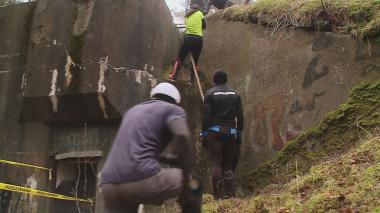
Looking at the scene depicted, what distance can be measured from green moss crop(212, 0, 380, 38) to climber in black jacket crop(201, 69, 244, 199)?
6.29ft

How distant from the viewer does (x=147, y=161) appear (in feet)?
13.1

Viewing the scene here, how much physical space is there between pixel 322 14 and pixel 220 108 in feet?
8.01

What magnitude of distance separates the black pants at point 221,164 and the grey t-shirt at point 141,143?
3.17 metres

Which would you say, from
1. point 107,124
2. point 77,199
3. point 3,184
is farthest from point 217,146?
point 3,184

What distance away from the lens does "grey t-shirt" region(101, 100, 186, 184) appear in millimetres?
3975

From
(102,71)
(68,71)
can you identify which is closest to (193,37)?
(102,71)

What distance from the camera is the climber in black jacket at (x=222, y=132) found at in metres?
7.35

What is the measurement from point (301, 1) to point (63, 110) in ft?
14.3

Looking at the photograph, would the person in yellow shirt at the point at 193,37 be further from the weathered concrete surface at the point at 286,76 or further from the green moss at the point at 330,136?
the green moss at the point at 330,136

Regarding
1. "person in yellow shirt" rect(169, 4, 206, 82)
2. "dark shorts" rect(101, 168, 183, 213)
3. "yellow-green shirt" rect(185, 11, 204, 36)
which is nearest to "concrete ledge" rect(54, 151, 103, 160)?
Answer: "person in yellow shirt" rect(169, 4, 206, 82)

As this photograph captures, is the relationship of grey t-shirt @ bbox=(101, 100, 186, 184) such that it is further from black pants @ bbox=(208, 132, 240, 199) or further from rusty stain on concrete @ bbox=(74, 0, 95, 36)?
rusty stain on concrete @ bbox=(74, 0, 95, 36)

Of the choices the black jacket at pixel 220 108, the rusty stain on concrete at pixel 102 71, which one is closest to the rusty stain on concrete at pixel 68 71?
the rusty stain on concrete at pixel 102 71

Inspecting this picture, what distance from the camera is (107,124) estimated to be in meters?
8.45

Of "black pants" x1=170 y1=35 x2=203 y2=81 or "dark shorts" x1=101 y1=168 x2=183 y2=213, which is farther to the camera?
"black pants" x1=170 y1=35 x2=203 y2=81
